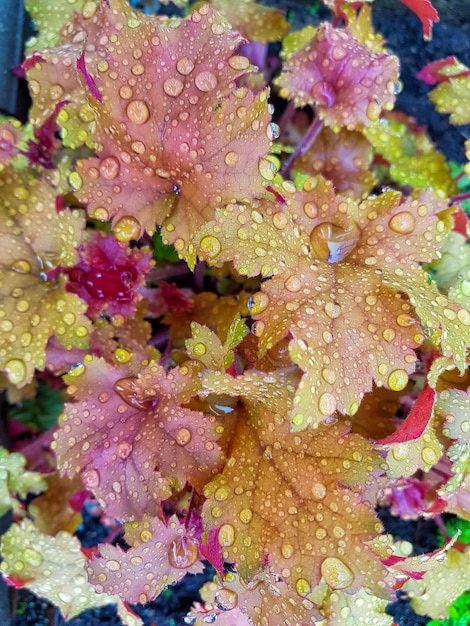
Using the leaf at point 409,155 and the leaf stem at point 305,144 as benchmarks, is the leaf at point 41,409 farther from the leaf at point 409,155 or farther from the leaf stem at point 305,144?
the leaf at point 409,155

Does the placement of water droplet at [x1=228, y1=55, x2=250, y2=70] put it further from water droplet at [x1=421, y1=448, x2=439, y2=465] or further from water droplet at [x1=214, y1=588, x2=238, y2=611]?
water droplet at [x1=214, y1=588, x2=238, y2=611]

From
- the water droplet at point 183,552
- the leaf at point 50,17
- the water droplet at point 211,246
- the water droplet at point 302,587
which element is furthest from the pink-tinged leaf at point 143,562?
the leaf at point 50,17

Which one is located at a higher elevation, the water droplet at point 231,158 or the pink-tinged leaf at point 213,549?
the water droplet at point 231,158

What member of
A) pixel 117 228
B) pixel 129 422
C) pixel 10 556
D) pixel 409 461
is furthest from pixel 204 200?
pixel 10 556

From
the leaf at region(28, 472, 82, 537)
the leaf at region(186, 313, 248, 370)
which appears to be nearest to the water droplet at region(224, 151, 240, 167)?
the leaf at region(186, 313, 248, 370)

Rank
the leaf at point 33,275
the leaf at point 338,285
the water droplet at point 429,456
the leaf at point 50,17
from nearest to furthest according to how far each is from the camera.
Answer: the leaf at point 338,285 → the water droplet at point 429,456 → the leaf at point 33,275 → the leaf at point 50,17

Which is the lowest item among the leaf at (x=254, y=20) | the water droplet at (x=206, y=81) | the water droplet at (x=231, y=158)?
the water droplet at (x=231, y=158)
